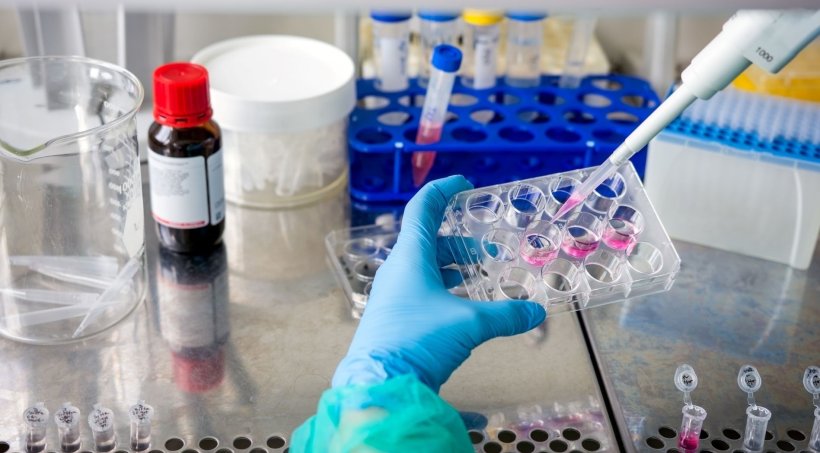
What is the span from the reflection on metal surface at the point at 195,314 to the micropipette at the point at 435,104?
384 mm

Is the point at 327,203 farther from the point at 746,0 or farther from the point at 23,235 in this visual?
the point at 746,0

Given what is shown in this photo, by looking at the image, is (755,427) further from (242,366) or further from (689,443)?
(242,366)

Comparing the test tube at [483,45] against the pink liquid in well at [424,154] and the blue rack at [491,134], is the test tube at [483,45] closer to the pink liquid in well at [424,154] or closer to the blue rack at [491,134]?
the blue rack at [491,134]

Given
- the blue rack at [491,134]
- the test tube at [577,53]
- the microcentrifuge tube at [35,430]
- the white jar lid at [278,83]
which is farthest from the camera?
the test tube at [577,53]

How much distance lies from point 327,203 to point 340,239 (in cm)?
14

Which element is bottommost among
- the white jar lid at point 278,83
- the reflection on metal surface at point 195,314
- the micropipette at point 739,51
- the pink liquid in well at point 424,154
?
the reflection on metal surface at point 195,314

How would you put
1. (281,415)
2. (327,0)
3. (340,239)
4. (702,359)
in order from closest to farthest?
1. (327,0)
2. (281,415)
3. (702,359)
4. (340,239)

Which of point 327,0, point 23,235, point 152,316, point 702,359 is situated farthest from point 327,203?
point 327,0

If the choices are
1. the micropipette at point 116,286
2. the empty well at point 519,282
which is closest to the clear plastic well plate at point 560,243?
the empty well at point 519,282

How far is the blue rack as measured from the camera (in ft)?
5.66

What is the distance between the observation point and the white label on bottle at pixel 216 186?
1.54 metres

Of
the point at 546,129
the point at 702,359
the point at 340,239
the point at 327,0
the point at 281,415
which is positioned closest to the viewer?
the point at 327,0

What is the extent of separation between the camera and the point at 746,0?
92 cm

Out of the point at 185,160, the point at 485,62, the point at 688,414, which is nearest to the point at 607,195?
the point at 688,414
